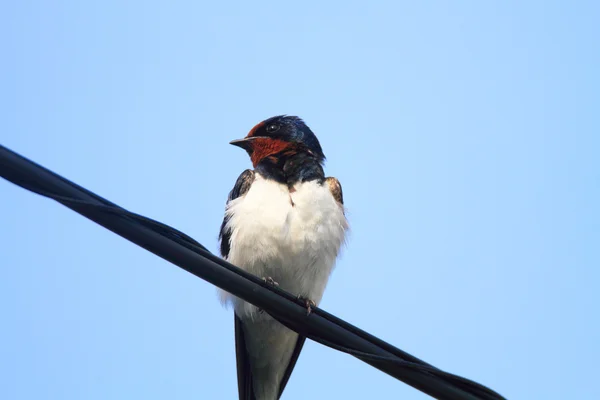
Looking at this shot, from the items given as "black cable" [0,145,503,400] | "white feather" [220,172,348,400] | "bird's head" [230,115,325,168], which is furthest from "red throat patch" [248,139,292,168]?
"black cable" [0,145,503,400]

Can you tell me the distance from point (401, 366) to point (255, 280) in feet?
1.65

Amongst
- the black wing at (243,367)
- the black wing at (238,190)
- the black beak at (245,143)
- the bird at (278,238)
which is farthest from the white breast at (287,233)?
the black beak at (245,143)

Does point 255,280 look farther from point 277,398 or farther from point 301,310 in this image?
point 277,398

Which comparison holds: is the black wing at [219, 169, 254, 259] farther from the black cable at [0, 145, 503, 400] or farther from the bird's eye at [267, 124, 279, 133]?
the black cable at [0, 145, 503, 400]

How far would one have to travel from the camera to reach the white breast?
4.12 m

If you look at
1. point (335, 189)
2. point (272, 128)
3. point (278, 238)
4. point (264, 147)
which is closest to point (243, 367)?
point (278, 238)

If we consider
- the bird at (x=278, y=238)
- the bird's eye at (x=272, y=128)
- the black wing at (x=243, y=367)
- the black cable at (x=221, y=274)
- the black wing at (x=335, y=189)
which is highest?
the bird's eye at (x=272, y=128)

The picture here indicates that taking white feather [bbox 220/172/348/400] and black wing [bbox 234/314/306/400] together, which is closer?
white feather [bbox 220/172/348/400]

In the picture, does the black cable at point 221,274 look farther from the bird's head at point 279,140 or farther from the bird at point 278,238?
the bird's head at point 279,140

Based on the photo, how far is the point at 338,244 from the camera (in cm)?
436

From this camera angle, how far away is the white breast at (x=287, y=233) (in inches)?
162

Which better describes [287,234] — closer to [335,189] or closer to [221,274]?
[335,189]

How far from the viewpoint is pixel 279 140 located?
5008 millimetres

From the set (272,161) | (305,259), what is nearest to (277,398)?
(305,259)
